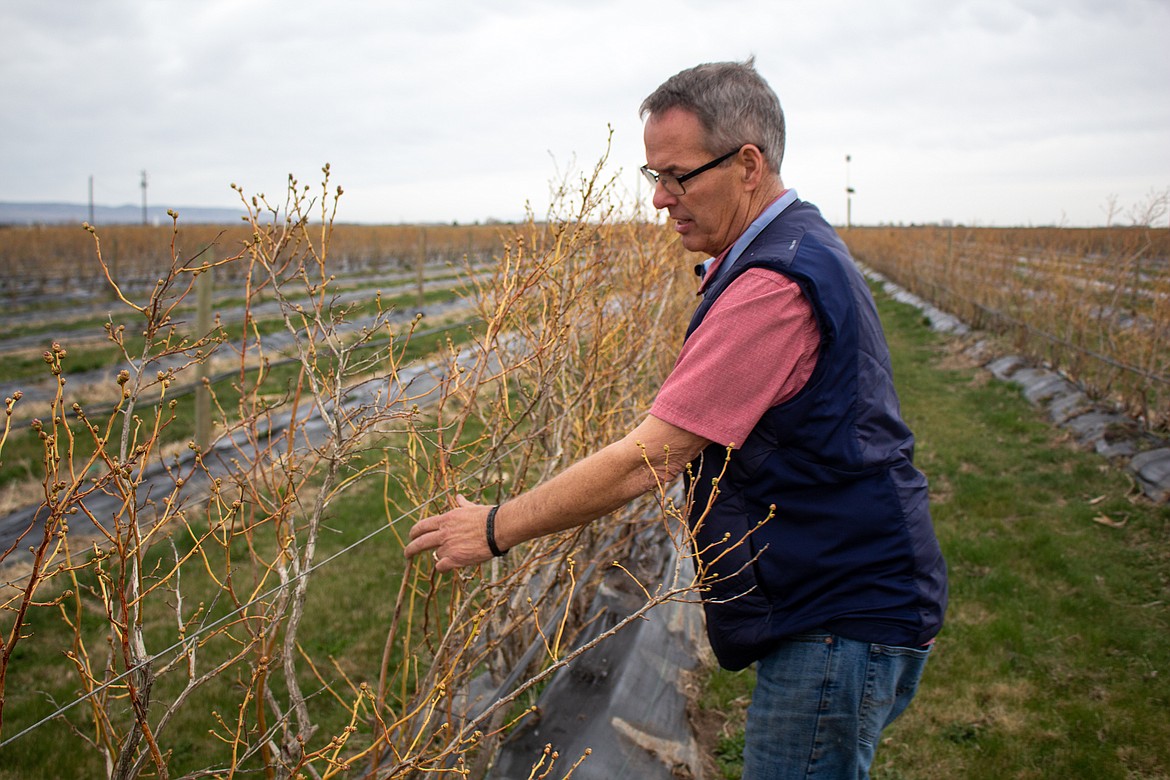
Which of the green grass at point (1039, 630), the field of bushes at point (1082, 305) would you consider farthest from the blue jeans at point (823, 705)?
the field of bushes at point (1082, 305)

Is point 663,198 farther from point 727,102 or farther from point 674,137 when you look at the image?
point 727,102

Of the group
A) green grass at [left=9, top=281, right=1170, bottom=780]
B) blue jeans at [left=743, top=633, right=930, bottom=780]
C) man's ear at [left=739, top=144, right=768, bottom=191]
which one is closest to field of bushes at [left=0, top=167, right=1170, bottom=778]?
green grass at [left=9, top=281, right=1170, bottom=780]

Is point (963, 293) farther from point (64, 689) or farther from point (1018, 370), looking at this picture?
point (64, 689)

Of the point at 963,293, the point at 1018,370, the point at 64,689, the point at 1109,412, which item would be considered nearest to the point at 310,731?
the point at 64,689

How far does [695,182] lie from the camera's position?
166 cm

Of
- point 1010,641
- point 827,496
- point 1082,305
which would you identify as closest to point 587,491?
point 827,496

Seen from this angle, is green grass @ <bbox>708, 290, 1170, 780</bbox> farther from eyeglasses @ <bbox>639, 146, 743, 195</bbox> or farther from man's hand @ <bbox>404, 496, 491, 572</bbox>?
eyeglasses @ <bbox>639, 146, 743, 195</bbox>

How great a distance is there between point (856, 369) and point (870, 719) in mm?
736

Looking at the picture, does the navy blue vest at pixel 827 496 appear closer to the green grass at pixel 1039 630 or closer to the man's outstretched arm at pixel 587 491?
the man's outstretched arm at pixel 587 491

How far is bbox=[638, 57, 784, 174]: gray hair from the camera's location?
1.58 metres

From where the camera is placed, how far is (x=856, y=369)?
4.99 feet

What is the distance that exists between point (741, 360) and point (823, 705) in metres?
0.74

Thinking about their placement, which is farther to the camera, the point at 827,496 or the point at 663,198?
the point at 663,198

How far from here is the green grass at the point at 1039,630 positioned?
3.32m
